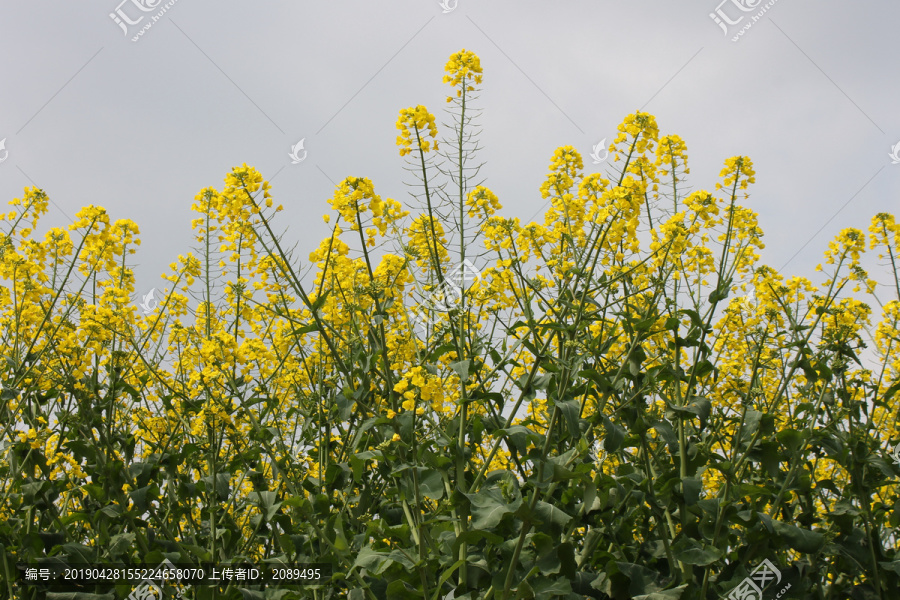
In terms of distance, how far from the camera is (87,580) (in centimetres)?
421

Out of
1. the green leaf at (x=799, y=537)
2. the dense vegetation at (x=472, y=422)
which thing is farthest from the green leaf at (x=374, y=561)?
the green leaf at (x=799, y=537)

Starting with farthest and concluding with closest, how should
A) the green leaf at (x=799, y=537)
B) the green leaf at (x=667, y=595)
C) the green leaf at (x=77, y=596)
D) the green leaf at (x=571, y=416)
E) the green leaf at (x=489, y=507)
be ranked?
1. the green leaf at (x=77, y=596)
2. the green leaf at (x=799, y=537)
3. the green leaf at (x=667, y=595)
4. the green leaf at (x=571, y=416)
5. the green leaf at (x=489, y=507)

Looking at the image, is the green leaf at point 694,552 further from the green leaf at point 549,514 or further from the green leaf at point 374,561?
the green leaf at point 374,561

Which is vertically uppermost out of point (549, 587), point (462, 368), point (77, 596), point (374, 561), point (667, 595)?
point (462, 368)

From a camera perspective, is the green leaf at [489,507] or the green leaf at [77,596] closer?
the green leaf at [489,507]

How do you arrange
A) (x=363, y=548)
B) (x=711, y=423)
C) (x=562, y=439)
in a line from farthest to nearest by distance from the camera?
(x=711, y=423) → (x=562, y=439) → (x=363, y=548)

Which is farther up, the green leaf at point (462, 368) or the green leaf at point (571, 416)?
the green leaf at point (462, 368)

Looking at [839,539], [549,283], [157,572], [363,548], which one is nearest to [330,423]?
[363,548]

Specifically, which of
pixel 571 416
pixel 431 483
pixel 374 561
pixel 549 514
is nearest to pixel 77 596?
pixel 374 561

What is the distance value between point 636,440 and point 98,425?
317 cm

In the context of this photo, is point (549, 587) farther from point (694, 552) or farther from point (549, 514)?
point (694, 552)

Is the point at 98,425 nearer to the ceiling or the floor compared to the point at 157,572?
nearer to the ceiling

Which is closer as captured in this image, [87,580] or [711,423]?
[87,580]

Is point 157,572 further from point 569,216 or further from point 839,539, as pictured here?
point 839,539
